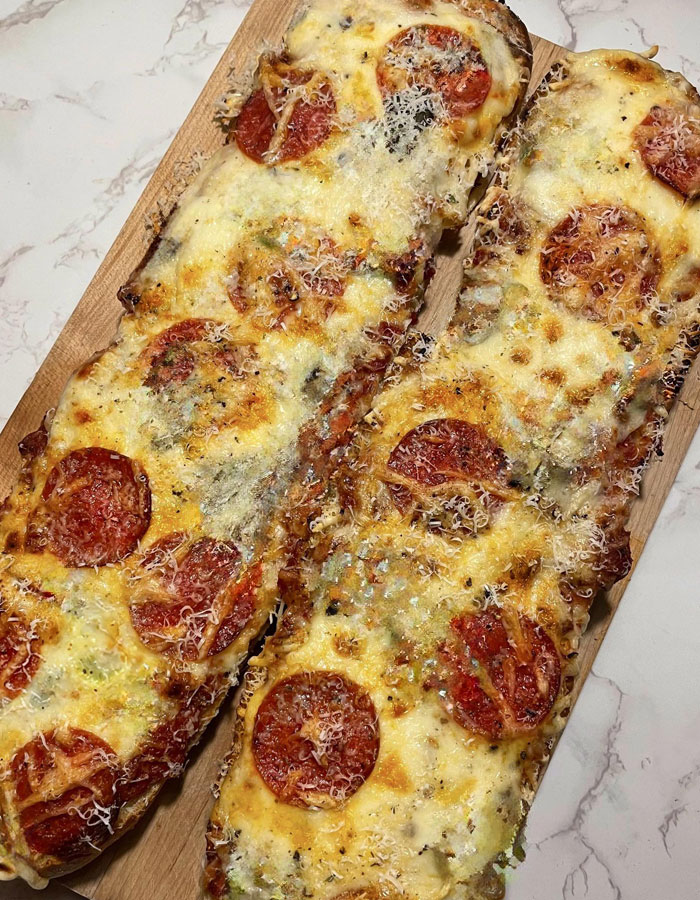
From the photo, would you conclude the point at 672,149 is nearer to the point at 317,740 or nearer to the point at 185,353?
the point at 185,353

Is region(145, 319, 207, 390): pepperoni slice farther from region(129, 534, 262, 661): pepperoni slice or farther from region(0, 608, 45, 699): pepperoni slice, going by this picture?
region(0, 608, 45, 699): pepperoni slice

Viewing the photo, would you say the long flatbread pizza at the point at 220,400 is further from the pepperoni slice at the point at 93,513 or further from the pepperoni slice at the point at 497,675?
the pepperoni slice at the point at 497,675

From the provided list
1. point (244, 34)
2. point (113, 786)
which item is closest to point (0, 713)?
point (113, 786)

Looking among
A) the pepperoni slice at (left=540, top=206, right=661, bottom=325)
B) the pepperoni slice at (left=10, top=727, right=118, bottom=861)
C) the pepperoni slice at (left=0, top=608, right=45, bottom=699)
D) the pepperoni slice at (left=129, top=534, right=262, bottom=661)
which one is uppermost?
the pepperoni slice at (left=540, top=206, right=661, bottom=325)

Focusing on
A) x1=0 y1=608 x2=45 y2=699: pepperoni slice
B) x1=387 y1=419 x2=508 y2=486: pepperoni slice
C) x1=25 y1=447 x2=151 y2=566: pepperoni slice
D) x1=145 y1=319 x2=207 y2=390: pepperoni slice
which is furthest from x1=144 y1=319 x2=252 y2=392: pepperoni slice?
x1=0 y1=608 x2=45 y2=699: pepperoni slice

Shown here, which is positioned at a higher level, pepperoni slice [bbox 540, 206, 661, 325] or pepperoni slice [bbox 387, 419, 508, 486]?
pepperoni slice [bbox 540, 206, 661, 325]

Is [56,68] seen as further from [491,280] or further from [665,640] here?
[665,640]
